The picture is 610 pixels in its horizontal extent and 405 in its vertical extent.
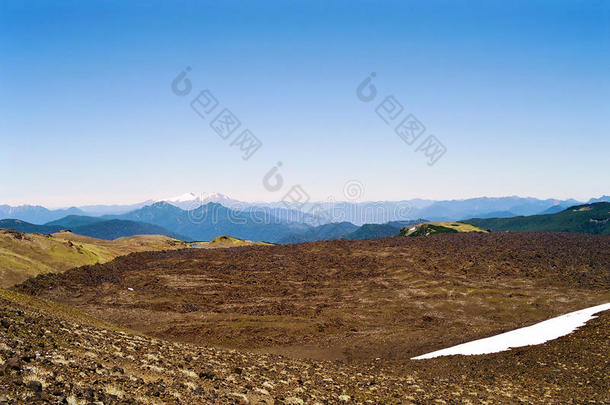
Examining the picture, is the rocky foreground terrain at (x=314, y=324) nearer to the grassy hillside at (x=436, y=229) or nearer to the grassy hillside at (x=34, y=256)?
the grassy hillside at (x=34, y=256)

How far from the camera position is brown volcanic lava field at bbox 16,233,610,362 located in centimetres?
3972

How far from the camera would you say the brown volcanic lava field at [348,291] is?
3972 centimetres

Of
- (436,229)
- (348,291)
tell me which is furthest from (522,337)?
(436,229)

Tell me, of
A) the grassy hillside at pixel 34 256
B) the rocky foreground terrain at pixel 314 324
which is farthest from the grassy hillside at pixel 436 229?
the grassy hillside at pixel 34 256

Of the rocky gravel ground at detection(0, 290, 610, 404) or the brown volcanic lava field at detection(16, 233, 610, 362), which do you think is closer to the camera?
the rocky gravel ground at detection(0, 290, 610, 404)

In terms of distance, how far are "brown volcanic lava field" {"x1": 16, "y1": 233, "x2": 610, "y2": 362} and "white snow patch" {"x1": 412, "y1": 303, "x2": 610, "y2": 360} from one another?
7.33 ft

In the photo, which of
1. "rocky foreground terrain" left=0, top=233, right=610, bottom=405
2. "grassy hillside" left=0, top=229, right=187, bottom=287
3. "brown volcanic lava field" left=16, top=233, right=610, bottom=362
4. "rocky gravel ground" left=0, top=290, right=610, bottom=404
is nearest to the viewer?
"rocky gravel ground" left=0, top=290, right=610, bottom=404

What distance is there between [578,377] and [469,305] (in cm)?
2865

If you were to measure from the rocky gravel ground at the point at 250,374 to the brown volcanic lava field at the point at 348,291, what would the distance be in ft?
31.0

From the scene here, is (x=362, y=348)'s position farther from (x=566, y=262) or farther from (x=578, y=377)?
(x=566, y=262)

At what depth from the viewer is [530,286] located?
191 ft

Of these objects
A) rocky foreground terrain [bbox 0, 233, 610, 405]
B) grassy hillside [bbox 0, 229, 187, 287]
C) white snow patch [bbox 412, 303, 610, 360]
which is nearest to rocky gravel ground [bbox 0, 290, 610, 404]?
rocky foreground terrain [bbox 0, 233, 610, 405]

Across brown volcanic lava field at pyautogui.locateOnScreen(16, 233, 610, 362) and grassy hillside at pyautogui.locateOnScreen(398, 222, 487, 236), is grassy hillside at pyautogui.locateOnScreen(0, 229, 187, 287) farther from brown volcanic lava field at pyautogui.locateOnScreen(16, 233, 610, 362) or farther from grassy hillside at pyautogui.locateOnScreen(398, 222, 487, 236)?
grassy hillside at pyautogui.locateOnScreen(398, 222, 487, 236)

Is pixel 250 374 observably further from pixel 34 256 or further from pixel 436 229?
pixel 436 229
